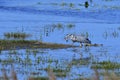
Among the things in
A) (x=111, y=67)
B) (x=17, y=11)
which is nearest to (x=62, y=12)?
(x=17, y=11)

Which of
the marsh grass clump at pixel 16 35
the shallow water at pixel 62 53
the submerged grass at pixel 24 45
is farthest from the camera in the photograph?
the marsh grass clump at pixel 16 35

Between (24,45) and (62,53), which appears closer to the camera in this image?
(62,53)

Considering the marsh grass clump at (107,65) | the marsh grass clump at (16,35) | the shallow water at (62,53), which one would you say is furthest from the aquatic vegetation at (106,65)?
the marsh grass clump at (16,35)

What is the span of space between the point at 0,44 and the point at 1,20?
12.3m

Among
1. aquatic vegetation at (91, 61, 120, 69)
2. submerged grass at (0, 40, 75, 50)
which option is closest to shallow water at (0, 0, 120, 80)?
aquatic vegetation at (91, 61, 120, 69)

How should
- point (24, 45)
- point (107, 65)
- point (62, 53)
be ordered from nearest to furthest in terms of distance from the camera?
point (107, 65) < point (62, 53) < point (24, 45)

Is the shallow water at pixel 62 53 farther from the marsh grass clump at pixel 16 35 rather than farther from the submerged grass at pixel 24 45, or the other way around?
the submerged grass at pixel 24 45

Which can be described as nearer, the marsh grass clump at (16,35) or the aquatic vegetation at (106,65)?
the aquatic vegetation at (106,65)

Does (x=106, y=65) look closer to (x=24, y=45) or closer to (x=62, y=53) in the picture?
(x=62, y=53)

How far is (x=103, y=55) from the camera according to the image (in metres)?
16.2

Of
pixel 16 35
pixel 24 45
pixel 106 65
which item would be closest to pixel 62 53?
pixel 24 45

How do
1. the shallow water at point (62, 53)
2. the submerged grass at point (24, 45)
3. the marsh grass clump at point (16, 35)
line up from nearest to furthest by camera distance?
the shallow water at point (62, 53) → the submerged grass at point (24, 45) → the marsh grass clump at point (16, 35)

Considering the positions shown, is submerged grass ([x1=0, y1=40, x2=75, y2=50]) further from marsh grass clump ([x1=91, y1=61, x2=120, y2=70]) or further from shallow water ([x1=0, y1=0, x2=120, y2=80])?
marsh grass clump ([x1=91, y1=61, x2=120, y2=70])

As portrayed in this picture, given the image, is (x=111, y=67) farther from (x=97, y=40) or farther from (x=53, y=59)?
(x=97, y=40)
